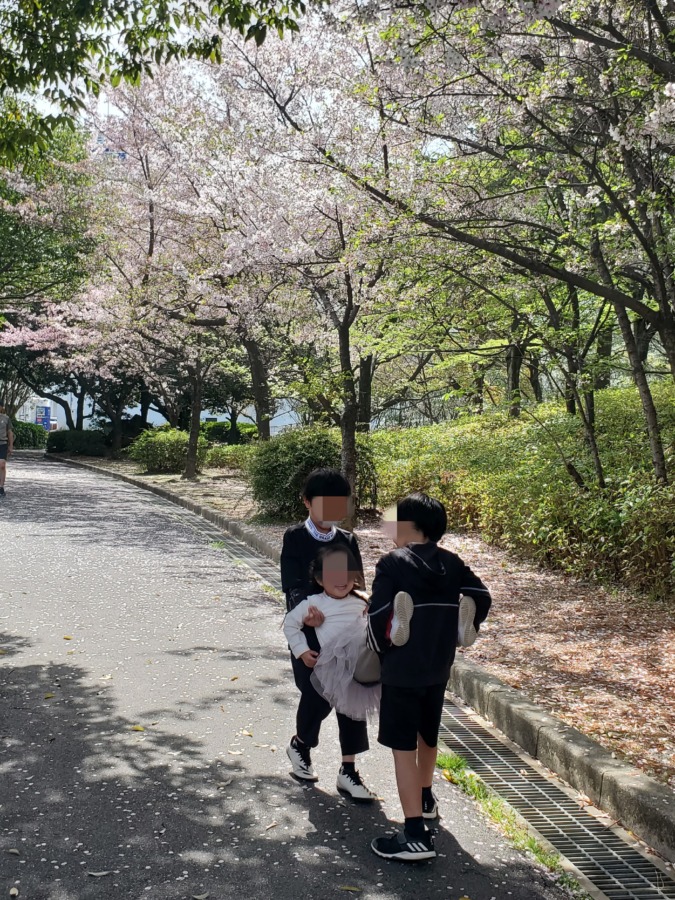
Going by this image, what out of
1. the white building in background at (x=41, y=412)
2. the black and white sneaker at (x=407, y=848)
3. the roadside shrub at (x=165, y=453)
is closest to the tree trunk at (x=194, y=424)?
the roadside shrub at (x=165, y=453)

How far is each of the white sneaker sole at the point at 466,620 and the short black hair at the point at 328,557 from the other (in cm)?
57

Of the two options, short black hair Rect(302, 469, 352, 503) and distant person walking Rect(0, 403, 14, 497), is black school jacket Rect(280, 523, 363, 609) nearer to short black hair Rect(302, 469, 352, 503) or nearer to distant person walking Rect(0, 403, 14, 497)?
short black hair Rect(302, 469, 352, 503)

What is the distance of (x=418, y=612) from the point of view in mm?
3205

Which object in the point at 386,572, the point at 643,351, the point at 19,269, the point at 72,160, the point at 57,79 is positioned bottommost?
the point at 386,572

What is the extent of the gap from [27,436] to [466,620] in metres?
52.6

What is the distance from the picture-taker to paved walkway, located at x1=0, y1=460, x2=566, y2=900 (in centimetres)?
303

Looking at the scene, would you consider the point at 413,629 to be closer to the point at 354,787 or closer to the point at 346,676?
the point at 346,676

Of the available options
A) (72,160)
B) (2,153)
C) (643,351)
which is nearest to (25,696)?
(2,153)

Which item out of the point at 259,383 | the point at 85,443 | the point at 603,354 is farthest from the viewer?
the point at 85,443

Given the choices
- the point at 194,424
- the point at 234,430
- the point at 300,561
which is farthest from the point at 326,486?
the point at 234,430

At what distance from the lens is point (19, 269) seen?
22.1m

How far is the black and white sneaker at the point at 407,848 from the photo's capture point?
3.16 meters

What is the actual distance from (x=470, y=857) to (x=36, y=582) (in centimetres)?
642

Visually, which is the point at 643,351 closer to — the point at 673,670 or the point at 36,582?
the point at 673,670
